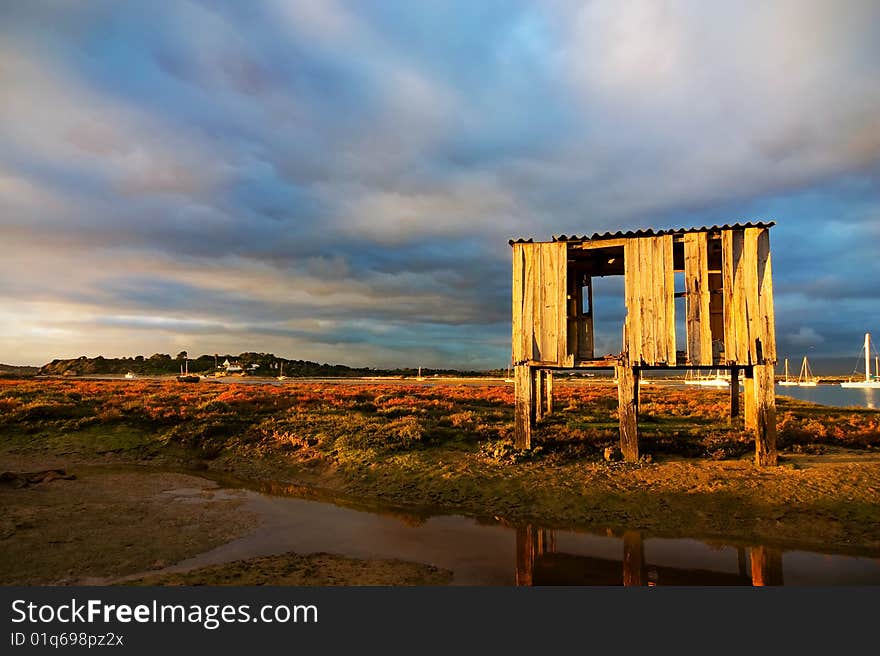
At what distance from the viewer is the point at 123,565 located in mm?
9750

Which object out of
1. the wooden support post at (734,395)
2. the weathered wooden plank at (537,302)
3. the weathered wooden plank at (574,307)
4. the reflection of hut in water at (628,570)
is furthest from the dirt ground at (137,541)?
the wooden support post at (734,395)

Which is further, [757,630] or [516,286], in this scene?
[516,286]

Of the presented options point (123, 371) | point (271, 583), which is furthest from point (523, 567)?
point (123, 371)

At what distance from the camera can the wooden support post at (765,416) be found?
1647 cm

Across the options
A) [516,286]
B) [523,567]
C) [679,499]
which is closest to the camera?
[523,567]

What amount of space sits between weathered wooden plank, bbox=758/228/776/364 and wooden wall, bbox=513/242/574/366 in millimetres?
6353

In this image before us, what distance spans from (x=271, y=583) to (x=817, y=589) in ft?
30.7

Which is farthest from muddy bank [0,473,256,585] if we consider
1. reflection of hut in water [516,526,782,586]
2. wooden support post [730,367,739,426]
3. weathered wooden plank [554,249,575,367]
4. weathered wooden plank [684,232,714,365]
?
wooden support post [730,367,739,426]

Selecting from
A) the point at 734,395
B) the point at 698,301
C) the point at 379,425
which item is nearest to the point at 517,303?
the point at 698,301

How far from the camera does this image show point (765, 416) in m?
16.7

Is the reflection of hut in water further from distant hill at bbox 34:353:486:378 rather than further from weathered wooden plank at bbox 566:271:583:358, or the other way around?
distant hill at bbox 34:353:486:378

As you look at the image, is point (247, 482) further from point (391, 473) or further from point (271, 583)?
point (271, 583)

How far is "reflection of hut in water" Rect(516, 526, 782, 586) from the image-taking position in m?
9.08

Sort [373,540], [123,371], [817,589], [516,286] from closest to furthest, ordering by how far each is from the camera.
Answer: [817,589] < [373,540] < [516,286] < [123,371]
